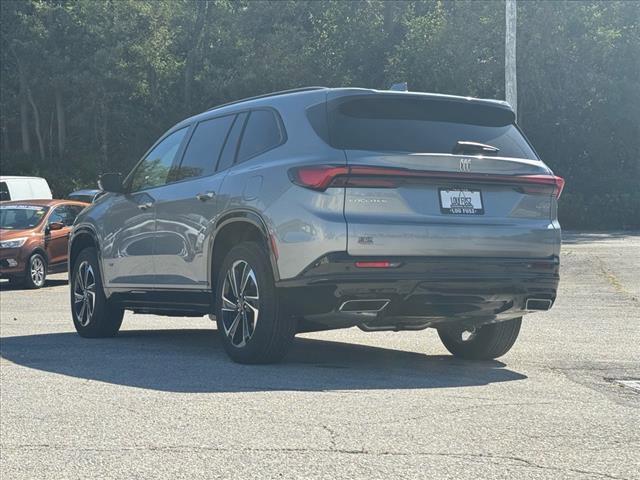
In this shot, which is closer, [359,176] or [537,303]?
[359,176]

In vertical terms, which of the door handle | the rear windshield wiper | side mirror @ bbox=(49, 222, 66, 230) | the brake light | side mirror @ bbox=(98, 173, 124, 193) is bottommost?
side mirror @ bbox=(49, 222, 66, 230)

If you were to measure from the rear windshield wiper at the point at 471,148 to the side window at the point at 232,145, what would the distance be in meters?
1.83

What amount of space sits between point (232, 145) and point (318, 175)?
5.10 feet

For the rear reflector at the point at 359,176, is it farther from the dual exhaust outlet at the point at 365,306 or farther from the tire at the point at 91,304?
the tire at the point at 91,304

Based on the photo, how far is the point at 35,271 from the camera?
71.6 feet

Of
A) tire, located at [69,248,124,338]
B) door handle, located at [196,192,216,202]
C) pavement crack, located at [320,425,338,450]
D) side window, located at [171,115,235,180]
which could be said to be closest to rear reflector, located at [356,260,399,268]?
door handle, located at [196,192,216,202]

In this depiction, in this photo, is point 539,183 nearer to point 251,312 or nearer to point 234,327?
point 251,312

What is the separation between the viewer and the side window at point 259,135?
938 centimetres

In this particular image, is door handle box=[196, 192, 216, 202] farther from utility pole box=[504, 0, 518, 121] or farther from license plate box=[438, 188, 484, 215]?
utility pole box=[504, 0, 518, 121]

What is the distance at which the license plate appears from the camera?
880 cm

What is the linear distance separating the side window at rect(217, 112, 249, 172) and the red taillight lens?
1.28m

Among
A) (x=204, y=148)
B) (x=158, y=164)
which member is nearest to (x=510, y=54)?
(x=158, y=164)

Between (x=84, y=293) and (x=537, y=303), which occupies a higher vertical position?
(x=537, y=303)

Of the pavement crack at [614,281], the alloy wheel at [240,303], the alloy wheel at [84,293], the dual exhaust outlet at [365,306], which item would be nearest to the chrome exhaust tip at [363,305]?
the dual exhaust outlet at [365,306]
